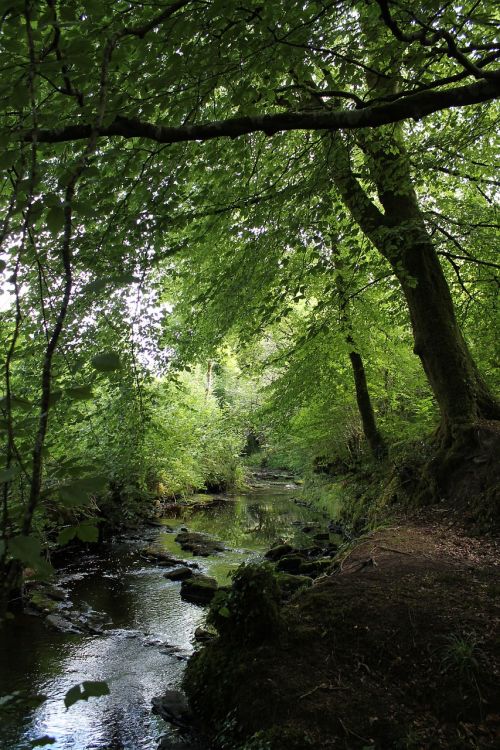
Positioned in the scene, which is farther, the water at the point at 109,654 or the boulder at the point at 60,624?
the boulder at the point at 60,624

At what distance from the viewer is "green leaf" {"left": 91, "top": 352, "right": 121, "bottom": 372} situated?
1.15 meters

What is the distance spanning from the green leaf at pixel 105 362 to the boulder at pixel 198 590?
7.89 m

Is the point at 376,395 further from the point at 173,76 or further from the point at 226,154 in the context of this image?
the point at 173,76

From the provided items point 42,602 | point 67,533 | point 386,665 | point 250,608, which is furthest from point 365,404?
point 67,533

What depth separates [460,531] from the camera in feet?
20.0

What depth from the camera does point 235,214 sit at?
9070 millimetres

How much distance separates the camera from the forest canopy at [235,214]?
1.78 meters

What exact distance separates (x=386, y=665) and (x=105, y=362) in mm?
3639

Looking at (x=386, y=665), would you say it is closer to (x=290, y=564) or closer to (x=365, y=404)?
(x=290, y=564)

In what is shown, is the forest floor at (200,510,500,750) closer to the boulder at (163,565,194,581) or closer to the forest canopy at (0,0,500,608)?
the forest canopy at (0,0,500,608)

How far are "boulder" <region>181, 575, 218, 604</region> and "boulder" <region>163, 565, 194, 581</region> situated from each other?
1.02 metres

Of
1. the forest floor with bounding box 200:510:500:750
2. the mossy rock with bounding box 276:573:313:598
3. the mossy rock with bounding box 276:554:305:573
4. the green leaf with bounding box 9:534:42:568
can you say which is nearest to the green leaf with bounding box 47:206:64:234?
the green leaf with bounding box 9:534:42:568

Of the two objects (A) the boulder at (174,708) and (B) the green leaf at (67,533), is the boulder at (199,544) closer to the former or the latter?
(A) the boulder at (174,708)

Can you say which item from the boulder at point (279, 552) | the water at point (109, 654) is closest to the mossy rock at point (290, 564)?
the boulder at point (279, 552)
